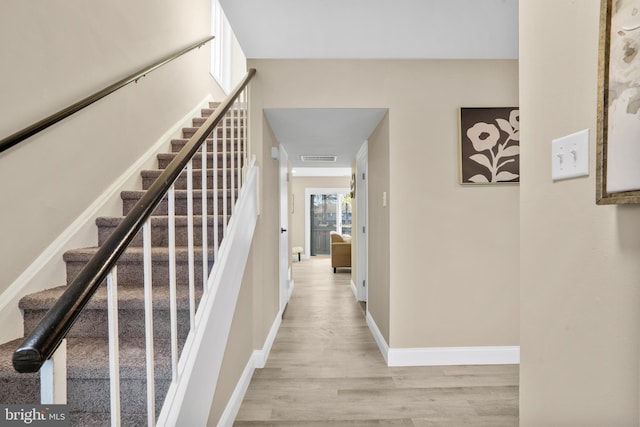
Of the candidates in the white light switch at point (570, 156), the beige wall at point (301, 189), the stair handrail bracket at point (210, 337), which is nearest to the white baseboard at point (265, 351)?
the stair handrail bracket at point (210, 337)

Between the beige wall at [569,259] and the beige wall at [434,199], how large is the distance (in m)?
1.49

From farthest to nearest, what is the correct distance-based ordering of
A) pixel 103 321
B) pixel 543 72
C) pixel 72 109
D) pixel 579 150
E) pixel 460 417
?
1. pixel 460 417
2. pixel 72 109
3. pixel 103 321
4. pixel 543 72
5. pixel 579 150

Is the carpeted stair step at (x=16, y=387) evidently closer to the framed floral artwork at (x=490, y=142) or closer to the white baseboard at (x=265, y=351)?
the white baseboard at (x=265, y=351)

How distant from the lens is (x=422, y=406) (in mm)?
1974

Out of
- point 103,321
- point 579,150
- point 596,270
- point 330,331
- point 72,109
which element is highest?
point 72,109

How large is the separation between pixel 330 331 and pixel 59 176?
2621mm

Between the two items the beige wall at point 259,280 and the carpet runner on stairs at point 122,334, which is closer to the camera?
the carpet runner on stairs at point 122,334

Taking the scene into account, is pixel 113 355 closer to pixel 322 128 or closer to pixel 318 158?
pixel 322 128

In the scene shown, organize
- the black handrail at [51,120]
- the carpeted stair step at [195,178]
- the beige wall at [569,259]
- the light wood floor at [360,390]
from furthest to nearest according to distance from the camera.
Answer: the carpeted stair step at [195,178] → the light wood floor at [360,390] → the black handrail at [51,120] → the beige wall at [569,259]

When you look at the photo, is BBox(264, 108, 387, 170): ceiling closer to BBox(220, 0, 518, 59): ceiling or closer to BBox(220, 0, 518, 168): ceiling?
BBox(220, 0, 518, 168): ceiling

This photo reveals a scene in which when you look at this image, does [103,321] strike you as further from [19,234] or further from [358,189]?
[358,189]

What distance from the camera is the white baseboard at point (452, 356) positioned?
2491mm

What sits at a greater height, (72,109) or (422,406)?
(72,109)

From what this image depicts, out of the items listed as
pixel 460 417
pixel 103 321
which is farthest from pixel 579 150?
pixel 103 321
